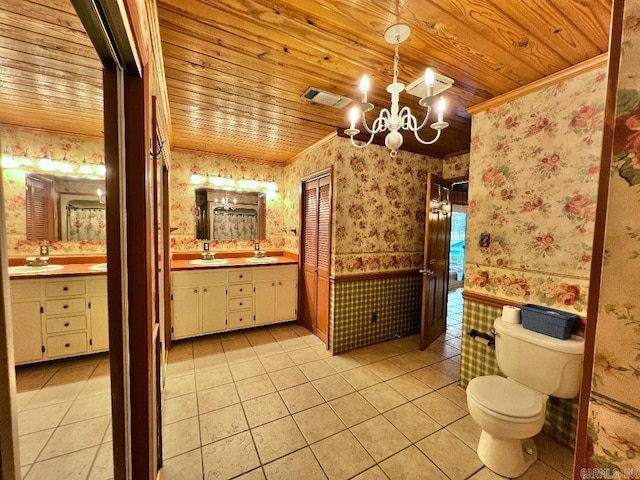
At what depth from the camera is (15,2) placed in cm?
108

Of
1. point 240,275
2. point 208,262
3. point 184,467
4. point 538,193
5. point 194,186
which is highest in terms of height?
point 194,186

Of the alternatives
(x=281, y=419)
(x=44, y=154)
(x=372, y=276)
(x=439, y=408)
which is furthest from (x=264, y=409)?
(x=44, y=154)

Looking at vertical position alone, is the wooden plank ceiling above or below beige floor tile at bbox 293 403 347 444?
above

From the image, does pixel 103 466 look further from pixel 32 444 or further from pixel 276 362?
pixel 276 362

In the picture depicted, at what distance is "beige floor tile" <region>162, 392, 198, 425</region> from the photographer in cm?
182

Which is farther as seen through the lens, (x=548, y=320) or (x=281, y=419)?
(x=281, y=419)

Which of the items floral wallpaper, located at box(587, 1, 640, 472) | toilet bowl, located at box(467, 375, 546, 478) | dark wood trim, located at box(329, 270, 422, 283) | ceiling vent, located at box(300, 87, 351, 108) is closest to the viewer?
floral wallpaper, located at box(587, 1, 640, 472)

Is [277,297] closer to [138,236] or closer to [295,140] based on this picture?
[295,140]

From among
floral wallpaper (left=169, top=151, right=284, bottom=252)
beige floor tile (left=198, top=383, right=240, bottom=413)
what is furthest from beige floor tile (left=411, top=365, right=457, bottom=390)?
floral wallpaper (left=169, top=151, right=284, bottom=252)

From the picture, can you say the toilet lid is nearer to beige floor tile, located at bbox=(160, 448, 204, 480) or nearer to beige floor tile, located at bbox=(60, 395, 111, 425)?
beige floor tile, located at bbox=(160, 448, 204, 480)

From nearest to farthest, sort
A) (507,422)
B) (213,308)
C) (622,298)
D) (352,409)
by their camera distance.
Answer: (622,298) → (507,422) → (352,409) → (213,308)

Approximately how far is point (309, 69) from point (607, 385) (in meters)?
1.88

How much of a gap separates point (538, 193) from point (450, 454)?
173 centimetres

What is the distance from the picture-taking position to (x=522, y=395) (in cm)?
152
